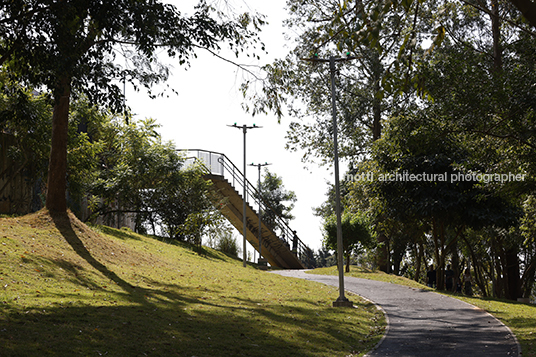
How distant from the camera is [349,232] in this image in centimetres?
2877

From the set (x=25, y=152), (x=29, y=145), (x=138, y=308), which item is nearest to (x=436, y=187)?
(x=138, y=308)

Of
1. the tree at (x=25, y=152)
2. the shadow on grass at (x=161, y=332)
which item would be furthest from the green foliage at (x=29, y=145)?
the shadow on grass at (x=161, y=332)

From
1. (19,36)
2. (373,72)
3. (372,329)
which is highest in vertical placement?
(373,72)

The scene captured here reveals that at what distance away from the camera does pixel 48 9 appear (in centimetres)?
1129

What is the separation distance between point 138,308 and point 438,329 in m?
7.04

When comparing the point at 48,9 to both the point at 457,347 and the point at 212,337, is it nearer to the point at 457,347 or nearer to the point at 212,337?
the point at 212,337

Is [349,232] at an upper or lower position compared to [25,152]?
lower

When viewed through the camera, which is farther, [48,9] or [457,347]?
[48,9]

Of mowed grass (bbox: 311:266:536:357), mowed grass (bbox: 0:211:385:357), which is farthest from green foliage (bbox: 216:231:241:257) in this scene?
mowed grass (bbox: 311:266:536:357)

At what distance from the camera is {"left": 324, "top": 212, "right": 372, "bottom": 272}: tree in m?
28.5

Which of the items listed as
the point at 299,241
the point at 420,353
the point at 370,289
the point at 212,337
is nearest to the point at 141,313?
the point at 212,337

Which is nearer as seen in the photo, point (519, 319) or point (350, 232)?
point (519, 319)

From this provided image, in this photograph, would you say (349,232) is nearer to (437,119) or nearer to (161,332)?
(437,119)

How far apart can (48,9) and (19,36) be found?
0.97 m
